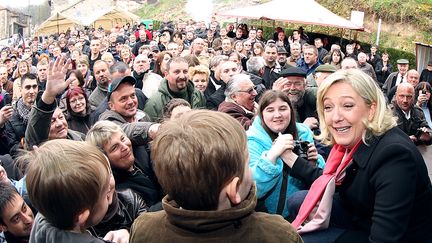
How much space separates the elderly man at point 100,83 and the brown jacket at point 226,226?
15.6 feet

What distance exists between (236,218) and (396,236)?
897 mm

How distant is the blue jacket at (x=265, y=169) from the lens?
2879 millimetres

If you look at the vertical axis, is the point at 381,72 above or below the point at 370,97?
below

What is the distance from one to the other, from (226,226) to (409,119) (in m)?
5.48

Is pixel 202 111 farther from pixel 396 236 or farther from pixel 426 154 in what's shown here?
pixel 426 154

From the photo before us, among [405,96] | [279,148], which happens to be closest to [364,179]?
[279,148]

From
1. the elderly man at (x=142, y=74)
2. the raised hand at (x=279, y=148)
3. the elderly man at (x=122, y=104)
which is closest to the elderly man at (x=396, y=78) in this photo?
the elderly man at (x=142, y=74)

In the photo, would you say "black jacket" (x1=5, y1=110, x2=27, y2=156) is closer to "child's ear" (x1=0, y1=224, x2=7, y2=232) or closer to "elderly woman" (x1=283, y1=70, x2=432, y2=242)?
"child's ear" (x1=0, y1=224, x2=7, y2=232)

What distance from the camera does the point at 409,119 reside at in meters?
6.23

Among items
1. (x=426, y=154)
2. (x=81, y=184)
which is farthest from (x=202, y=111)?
(x=426, y=154)

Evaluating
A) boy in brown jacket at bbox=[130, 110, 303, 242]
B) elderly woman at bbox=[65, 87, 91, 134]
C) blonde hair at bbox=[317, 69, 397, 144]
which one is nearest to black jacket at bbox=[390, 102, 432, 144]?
elderly woman at bbox=[65, 87, 91, 134]

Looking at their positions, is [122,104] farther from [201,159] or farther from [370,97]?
[201,159]

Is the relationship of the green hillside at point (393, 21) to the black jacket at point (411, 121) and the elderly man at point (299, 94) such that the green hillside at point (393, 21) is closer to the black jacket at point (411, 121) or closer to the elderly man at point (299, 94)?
the black jacket at point (411, 121)

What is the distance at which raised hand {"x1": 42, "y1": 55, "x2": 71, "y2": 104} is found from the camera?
10.1 ft
